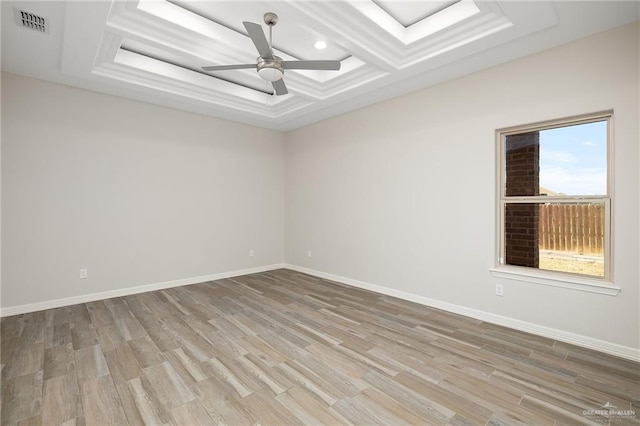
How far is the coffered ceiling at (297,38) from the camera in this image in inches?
98.2

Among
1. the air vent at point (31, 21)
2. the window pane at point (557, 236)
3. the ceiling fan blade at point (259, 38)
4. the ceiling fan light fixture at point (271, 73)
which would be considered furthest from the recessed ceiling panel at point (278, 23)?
the window pane at point (557, 236)

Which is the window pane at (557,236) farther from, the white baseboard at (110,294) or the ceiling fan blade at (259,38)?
the white baseboard at (110,294)

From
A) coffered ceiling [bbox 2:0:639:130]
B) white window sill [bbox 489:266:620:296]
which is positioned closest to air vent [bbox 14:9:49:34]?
coffered ceiling [bbox 2:0:639:130]

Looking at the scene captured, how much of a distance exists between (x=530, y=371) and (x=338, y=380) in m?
1.55

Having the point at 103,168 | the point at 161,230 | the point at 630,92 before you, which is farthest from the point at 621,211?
the point at 103,168

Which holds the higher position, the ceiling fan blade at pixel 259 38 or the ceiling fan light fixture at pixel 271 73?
the ceiling fan blade at pixel 259 38

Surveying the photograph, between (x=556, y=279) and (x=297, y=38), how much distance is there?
375 cm

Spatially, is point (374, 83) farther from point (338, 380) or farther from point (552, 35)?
point (338, 380)

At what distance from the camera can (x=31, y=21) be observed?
2.59 metres

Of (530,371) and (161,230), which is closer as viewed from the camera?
(530,371)

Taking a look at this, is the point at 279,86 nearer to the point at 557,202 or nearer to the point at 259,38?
the point at 259,38

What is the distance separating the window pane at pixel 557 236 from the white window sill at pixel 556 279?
0.31 ft

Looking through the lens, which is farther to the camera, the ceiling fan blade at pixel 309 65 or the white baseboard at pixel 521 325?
the ceiling fan blade at pixel 309 65

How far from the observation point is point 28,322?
10.8ft
